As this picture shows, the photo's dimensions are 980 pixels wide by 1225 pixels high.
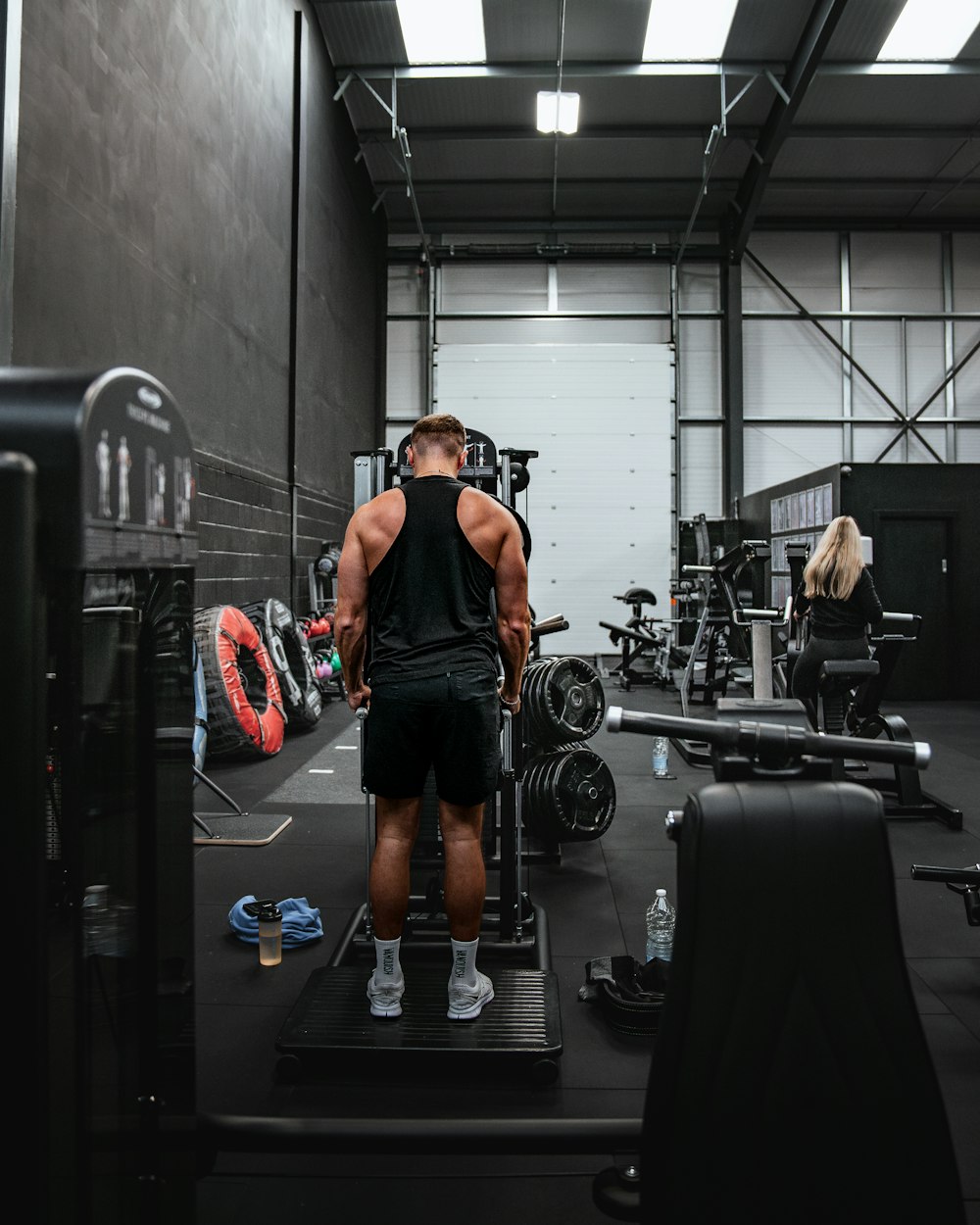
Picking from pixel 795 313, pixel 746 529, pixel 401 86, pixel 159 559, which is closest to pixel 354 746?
pixel 159 559

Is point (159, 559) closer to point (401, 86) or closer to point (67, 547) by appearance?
point (67, 547)

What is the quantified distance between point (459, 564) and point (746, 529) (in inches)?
378

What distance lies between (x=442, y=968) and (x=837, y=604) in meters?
2.95

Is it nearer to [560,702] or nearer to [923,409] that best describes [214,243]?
[560,702]

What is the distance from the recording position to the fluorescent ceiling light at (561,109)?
339 inches

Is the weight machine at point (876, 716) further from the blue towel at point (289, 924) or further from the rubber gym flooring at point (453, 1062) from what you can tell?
the blue towel at point (289, 924)

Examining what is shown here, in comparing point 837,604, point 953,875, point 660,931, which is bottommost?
point 660,931

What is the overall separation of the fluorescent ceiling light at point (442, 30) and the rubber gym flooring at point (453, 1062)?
768 centimetres

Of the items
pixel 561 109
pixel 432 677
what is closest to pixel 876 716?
pixel 432 677

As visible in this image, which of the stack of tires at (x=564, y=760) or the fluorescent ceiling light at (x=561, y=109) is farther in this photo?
the fluorescent ceiling light at (x=561, y=109)

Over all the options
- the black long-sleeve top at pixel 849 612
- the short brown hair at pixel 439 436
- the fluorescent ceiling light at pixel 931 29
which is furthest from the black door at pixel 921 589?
the short brown hair at pixel 439 436

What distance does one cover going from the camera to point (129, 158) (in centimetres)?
466

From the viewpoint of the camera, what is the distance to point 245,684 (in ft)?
19.3

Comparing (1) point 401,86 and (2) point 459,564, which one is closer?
(2) point 459,564
